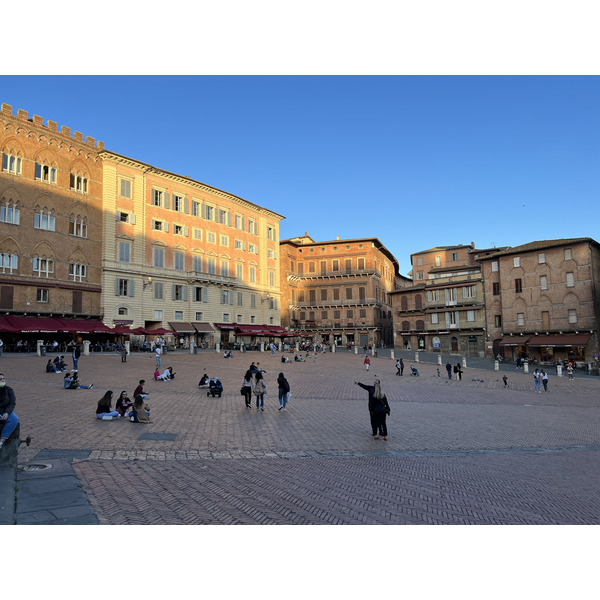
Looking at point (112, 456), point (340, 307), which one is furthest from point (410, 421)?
point (340, 307)

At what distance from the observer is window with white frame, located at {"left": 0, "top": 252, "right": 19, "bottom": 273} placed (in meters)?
35.0

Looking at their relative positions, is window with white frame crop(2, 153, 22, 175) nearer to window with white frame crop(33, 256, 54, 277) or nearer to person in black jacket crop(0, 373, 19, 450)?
window with white frame crop(33, 256, 54, 277)

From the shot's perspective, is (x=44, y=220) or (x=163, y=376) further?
(x=44, y=220)

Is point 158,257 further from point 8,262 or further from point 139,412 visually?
point 139,412

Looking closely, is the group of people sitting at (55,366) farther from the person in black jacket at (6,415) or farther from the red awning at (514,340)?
the red awning at (514,340)

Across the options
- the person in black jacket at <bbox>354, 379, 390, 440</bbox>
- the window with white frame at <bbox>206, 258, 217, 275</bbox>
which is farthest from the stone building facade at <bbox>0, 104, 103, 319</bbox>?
the person in black jacket at <bbox>354, 379, 390, 440</bbox>

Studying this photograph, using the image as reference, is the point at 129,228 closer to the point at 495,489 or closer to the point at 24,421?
the point at 24,421

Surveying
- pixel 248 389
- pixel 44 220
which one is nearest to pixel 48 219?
pixel 44 220

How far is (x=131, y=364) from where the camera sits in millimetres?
27812

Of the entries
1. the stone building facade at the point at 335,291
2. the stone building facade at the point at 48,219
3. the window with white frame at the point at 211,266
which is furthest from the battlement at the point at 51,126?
the stone building facade at the point at 335,291

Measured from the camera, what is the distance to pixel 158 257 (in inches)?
1838

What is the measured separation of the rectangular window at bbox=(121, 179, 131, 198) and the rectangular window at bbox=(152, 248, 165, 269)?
19.9 feet

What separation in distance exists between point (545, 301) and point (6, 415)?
157 feet


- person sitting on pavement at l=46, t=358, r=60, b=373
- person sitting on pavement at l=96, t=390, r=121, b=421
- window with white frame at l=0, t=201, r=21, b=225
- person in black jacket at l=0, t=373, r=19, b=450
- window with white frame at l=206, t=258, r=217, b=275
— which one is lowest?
person sitting on pavement at l=96, t=390, r=121, b=421
